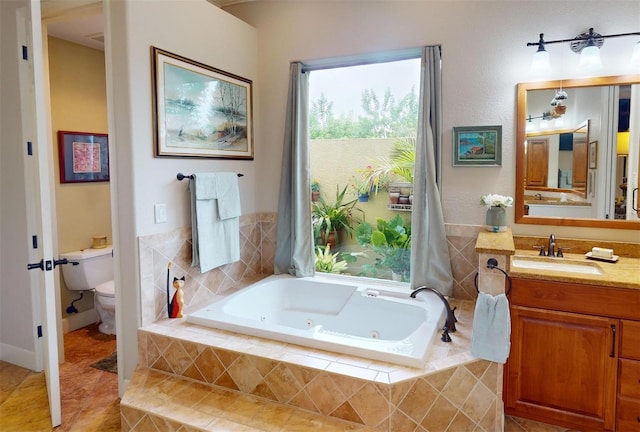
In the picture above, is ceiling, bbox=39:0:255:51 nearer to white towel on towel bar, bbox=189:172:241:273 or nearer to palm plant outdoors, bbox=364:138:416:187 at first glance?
white towel on towel bar, bbox=189:172:241:273

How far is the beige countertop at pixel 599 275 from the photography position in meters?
2.19

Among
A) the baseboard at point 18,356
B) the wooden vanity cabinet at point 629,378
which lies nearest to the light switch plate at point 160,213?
the baseboard at point 18,356

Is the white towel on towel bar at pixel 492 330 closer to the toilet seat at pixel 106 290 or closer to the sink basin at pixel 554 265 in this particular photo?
the sink basin at pixel 554 265

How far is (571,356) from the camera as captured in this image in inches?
90.6

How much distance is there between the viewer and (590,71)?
8.89ft

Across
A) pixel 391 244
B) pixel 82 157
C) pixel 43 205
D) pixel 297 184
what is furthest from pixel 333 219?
pixel 82 157

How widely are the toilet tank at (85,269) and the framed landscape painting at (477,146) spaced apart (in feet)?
10.6

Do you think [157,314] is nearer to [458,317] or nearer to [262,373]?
[262,373]

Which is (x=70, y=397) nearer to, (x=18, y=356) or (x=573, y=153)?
(x=18, y=356)

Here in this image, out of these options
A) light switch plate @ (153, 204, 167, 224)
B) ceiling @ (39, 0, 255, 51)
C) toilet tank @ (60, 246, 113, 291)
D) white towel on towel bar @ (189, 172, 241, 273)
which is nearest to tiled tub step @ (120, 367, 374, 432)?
white towel on towel bar @ (189, 172, 241, 273)

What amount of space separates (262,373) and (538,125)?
2376 mm

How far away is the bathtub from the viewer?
2283mm

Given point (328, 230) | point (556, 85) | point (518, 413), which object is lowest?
point (518, 413)

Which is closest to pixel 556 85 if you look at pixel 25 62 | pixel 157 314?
pixel 157 314
